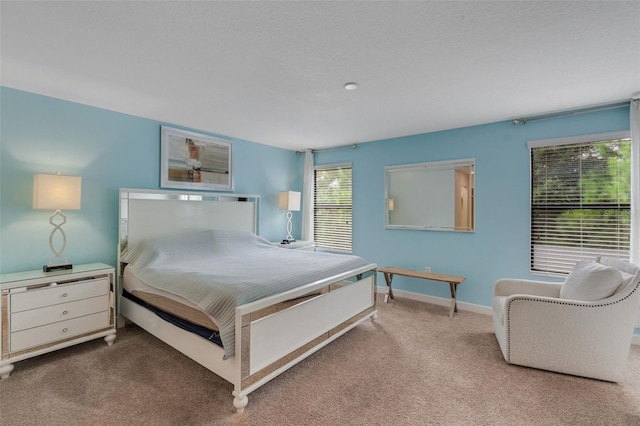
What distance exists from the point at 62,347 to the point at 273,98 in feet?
9.42

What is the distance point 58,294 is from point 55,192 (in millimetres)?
876

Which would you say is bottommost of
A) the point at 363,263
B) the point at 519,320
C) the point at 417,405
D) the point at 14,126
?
the point at 417,405

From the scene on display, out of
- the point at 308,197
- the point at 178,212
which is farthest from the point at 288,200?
the point at 178,212

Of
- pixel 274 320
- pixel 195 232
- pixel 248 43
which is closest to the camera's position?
pixel 248 43

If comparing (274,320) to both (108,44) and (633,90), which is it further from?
(633,90)

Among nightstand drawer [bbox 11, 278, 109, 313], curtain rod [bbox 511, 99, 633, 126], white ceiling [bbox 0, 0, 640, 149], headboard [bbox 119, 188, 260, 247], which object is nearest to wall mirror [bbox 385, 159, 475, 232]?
curtain rod [bbox 511, 99, 633, 126]

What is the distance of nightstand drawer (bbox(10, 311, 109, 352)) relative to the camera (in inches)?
90.6

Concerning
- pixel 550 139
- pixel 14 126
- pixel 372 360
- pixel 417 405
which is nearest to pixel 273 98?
pixel 14 126

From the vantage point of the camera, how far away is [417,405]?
1962mm

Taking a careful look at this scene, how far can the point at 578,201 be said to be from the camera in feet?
10.4

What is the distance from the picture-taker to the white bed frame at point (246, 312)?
1.95 meters

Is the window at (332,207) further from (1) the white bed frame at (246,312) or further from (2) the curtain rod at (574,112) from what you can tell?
(2) the curtain rod at (574,112)

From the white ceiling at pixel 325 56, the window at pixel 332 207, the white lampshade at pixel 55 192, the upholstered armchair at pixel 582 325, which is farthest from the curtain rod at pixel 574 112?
the white lampshade at pixel 55 192

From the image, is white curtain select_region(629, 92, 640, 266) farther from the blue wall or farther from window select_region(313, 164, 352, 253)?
the blue wall
